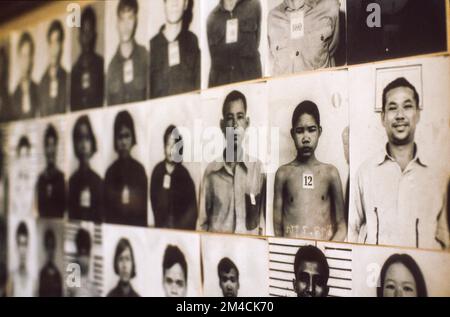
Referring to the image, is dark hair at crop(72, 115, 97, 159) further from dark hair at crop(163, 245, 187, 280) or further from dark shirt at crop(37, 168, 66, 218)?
dark hair at crop(163, 245, 187, 280)

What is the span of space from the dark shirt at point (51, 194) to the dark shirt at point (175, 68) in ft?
2.58

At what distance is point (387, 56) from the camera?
138cm

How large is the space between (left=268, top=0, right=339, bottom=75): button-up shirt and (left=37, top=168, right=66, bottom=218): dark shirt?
4.47ft

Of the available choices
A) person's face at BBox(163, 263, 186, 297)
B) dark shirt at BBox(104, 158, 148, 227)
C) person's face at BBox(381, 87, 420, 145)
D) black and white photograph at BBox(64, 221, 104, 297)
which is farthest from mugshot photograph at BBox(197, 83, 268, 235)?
black and white photograph at BBox(64, 221, 104, 297)

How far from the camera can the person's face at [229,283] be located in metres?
1.71

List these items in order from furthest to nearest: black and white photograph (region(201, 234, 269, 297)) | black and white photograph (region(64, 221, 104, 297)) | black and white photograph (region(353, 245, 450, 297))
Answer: black and white photograph (region(64, 221, 104, 297)), black and white photograph (region(201, 234, 269, 297)), black and white photograph (region(353, 245, 450, 297))

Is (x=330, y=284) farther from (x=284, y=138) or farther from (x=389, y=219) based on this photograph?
(x=284, y=138)

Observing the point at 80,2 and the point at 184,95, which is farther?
the point at 80,2

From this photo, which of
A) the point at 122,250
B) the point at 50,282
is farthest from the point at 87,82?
the point at 50,282

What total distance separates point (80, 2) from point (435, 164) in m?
1.83

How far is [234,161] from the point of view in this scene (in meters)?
1.73

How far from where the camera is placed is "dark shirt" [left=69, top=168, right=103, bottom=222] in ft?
7.23
